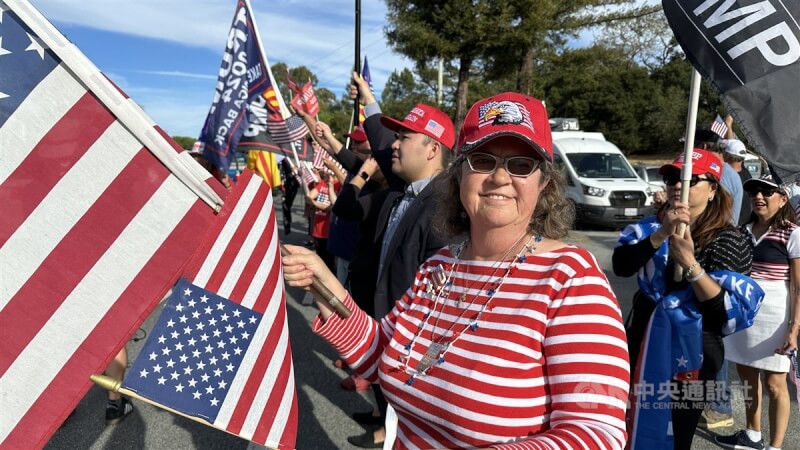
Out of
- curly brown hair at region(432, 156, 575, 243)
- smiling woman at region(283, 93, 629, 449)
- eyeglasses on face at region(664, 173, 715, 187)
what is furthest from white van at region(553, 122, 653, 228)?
smiling woman at region(283, 93, 629, 449)

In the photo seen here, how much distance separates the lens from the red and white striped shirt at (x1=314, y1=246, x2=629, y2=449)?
1.18 m

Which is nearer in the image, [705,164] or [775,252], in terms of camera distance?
[705,164]

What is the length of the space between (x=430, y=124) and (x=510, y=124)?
1851 millimetres

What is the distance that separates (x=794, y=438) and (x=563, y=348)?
11.7ft

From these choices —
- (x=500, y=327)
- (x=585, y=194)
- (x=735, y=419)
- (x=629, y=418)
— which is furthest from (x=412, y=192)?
(x=585, y=194)

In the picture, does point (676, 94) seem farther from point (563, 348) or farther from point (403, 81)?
point (563, 348)

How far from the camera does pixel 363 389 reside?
14.6 ft

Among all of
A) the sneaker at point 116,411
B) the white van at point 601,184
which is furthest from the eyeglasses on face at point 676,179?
the white van at point 601,184

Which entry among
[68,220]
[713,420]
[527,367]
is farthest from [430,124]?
[713,420]

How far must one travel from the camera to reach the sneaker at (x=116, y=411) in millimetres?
3744

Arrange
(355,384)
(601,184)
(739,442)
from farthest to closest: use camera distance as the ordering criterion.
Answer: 1. (601,184)
2. (355,384)
3. (739,442)

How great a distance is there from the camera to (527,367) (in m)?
1.28

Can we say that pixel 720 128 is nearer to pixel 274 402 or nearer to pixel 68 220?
pixel 274 402

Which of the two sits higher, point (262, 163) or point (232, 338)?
point (262, 163)
